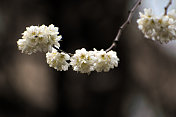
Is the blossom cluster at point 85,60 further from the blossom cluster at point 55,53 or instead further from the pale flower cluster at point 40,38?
the pale flower cluster at point 40,38

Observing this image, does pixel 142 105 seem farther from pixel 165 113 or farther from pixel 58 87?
pixel 58 87

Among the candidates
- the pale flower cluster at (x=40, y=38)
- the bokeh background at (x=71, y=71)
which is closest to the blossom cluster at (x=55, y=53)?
the pale flower cluster at (x=40, y=38)

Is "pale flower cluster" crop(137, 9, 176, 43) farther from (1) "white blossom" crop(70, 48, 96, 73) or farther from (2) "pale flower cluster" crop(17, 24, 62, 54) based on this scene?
(2) "pale flower cluster" crop(17, 24, 62, 54)

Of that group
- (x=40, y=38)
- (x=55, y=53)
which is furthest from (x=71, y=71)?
(x=40, y=38)

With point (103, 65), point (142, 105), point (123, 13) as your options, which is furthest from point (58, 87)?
point (103, 65)

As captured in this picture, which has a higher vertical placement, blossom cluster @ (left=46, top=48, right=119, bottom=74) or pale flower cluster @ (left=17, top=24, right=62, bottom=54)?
pale flower cluster @ (left=17, top=24, right=62, bottom=54)

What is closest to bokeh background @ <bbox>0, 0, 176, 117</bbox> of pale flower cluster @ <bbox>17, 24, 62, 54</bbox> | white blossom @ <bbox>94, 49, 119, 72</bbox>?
white blossom @ <bbox>94, 49, 119, 72</bbox>
